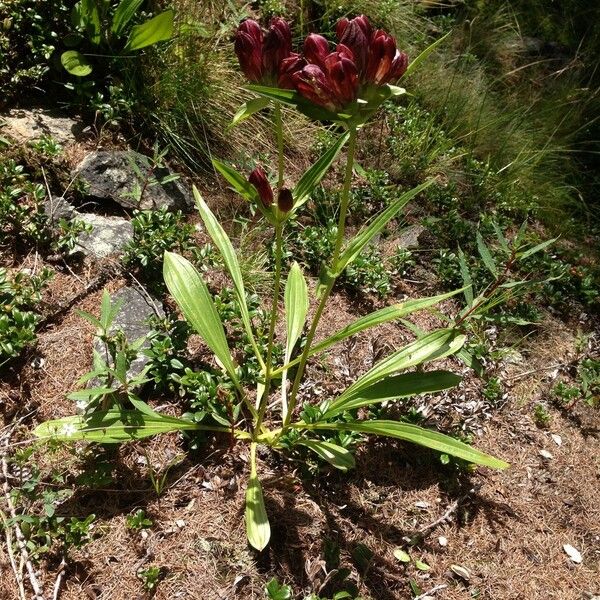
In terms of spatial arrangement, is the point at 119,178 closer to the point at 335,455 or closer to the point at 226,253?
the point at 226,253

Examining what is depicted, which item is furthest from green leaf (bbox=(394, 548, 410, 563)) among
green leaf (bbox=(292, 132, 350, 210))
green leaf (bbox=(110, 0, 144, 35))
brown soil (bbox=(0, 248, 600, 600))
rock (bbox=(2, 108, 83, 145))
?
green leaf (bbox=(110, 0, 144, 35))

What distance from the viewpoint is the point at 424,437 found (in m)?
1.82

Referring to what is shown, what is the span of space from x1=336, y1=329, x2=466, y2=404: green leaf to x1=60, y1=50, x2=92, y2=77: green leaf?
1.85 meters

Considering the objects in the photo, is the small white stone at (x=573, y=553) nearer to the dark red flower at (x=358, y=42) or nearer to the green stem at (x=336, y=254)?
the green stem at (x=336, y=254)

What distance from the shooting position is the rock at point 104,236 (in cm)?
241

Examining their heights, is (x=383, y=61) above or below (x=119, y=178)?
above

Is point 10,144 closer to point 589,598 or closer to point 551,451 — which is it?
point 551,451

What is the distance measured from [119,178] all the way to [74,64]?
22.0 inches

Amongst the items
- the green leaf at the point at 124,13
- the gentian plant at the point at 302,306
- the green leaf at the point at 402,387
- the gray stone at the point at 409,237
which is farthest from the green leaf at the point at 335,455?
Result: the green leaf at the point at 124,13

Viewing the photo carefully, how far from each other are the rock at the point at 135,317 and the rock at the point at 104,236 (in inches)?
8.5

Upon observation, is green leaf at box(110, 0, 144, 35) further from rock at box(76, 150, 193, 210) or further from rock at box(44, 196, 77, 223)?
rock at box(44, 196, 77, 223)

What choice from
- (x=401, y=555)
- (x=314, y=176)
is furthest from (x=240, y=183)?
(x=401, y=555)

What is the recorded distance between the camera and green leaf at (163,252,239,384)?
80.1 inches

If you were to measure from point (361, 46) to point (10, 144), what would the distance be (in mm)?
1705
